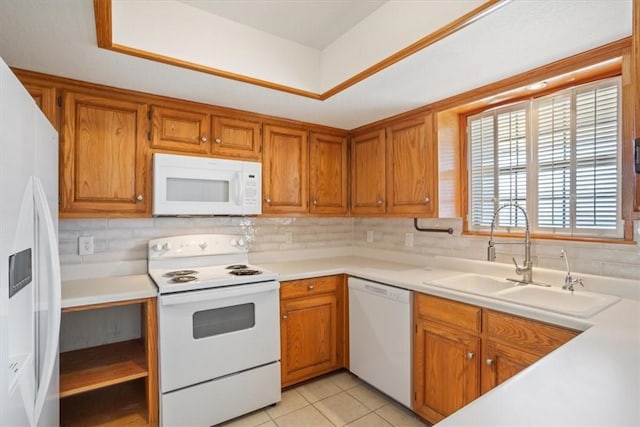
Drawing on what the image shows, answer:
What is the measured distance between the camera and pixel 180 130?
2.28m

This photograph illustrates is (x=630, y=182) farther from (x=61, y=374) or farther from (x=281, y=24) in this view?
(x=61, y=374)

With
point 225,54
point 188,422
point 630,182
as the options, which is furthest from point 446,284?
point 225,54

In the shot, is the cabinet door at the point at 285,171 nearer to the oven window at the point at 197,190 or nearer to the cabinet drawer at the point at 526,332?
the oven window at the point at 197,190

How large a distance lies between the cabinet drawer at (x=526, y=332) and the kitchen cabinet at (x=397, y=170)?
2.98 feet

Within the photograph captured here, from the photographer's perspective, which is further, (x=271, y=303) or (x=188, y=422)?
(x=271, y=303)

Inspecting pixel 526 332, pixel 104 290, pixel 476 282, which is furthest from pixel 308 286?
pixel 526 332

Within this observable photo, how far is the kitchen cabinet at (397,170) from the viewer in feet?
7.92

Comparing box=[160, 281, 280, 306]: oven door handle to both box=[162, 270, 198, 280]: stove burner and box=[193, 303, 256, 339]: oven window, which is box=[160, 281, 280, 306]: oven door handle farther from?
box=[162, 270, 198, 280]: stove burner

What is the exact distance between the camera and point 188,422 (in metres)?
1.91

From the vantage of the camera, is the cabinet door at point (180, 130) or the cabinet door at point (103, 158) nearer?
the cabinet door at point (103, 158)

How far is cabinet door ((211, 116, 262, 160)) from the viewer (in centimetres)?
241

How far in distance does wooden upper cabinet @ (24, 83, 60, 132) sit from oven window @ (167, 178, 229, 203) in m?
0.69

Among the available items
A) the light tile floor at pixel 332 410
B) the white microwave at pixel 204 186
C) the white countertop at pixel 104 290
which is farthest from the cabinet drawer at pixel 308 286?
the white countertop at pixel 104 290

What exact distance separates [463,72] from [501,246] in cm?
116
